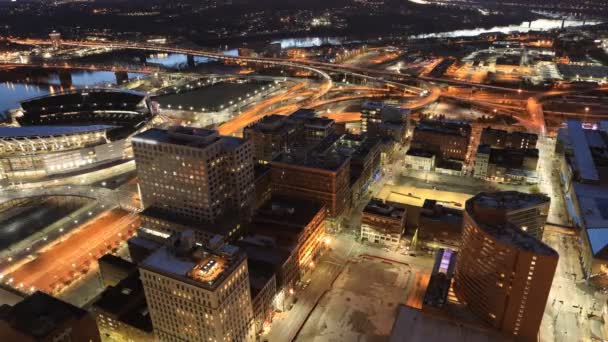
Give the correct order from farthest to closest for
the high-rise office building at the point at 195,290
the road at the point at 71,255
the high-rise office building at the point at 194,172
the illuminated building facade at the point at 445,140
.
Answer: the illuminated building facade at the point at 445,140
the high-rise office building at the point at 194,172
the road at the point at 71,255
the high-rise office building at the point at 195,290

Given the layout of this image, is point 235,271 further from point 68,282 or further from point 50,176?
point 50,176

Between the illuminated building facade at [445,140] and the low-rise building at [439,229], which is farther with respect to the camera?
the illuminated building facade at [445,140]

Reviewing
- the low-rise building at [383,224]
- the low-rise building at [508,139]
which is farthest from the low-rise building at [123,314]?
the low-rise building at [508,139]

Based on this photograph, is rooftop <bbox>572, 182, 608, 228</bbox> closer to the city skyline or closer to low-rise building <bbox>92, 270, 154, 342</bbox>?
the city skyline

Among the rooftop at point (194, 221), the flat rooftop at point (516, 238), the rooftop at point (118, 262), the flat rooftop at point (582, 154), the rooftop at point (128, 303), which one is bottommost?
the rooftop at point (128, 303)

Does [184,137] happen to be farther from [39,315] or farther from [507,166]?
[507,166]

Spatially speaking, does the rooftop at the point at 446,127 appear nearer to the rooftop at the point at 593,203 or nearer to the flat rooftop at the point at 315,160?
the rooftop at the point at 593,203

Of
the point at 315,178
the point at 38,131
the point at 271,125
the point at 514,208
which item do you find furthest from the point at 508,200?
the point at 38,131
